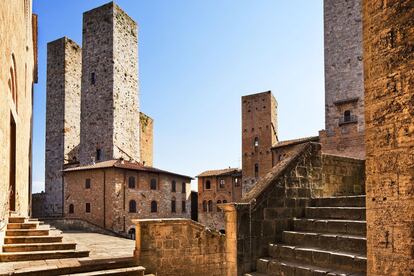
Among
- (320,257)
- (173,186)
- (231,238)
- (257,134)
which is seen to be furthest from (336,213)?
(257,134)

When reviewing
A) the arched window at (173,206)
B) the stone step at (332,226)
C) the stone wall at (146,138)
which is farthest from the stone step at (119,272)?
the stone wall at (146,138)

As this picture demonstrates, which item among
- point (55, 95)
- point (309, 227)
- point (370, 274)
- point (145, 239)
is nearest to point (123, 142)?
point (55, 95)

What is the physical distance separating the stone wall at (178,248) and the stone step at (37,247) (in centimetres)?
270

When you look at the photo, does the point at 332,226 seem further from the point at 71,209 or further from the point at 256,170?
the point at 256,170

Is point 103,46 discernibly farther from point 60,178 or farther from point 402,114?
point 402,114

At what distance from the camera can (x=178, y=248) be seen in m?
11.9

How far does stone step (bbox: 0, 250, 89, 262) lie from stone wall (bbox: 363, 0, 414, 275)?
681 cm

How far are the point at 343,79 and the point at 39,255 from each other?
23.5 m

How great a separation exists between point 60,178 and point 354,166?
3138 cm

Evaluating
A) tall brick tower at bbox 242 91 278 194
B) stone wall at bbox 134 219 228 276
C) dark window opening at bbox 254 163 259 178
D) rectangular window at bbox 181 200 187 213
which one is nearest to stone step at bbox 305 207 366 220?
stone wall at bbox 134 219 228 276

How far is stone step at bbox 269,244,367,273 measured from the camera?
536cm

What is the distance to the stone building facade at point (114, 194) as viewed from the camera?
26.8 meters

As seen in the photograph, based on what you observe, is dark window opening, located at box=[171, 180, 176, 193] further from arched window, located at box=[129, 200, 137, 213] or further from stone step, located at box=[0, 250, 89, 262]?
stone step, located at box=[0, 250, 89, 262]

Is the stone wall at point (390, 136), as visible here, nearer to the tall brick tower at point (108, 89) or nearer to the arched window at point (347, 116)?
the arched window at point (347, 116)
